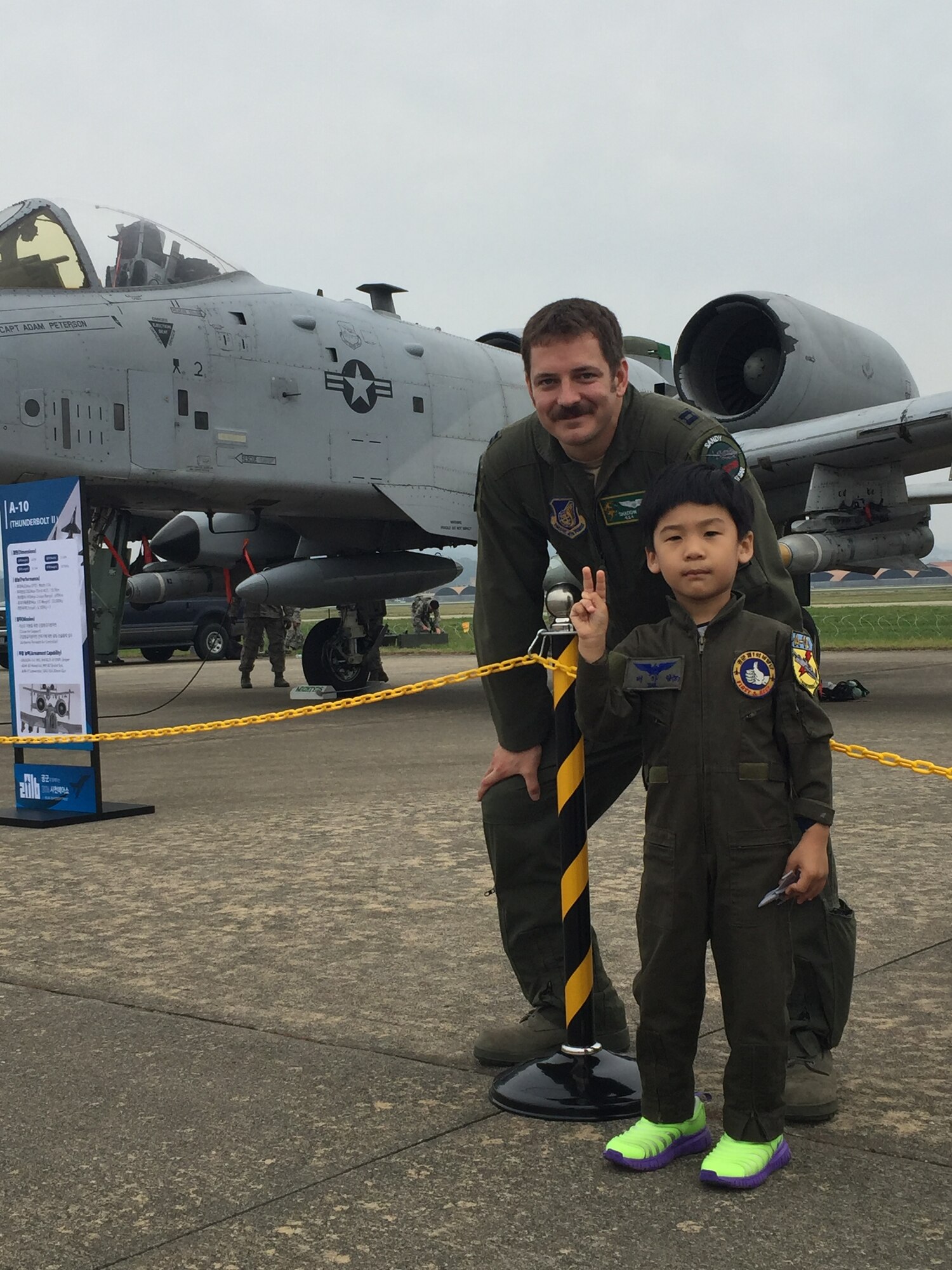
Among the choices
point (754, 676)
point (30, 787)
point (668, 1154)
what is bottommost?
point (668, 1154)

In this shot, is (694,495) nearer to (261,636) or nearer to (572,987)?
(572,987)

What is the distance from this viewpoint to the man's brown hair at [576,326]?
9.97 feet

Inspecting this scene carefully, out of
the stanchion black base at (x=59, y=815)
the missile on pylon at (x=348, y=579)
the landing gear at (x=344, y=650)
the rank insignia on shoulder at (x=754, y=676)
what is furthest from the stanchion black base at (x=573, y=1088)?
the landing gear at (x=344, y=650)

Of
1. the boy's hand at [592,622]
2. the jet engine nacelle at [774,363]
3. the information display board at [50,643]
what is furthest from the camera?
the jet engine nacelle at [774,363]

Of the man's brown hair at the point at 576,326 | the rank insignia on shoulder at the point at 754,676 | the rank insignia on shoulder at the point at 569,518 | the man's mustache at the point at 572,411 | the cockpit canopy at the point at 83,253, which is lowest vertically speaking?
the rank insignia on shoulder at the point at 754,676

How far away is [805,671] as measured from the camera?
8.79 feet

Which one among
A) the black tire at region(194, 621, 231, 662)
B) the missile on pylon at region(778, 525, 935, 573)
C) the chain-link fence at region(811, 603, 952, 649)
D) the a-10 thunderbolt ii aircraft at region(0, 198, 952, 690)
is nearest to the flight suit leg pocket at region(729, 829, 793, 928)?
the a-10 thunderbolt ii aircraft at region(0, 198, 952, 690)

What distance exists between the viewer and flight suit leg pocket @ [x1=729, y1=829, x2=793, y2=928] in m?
2.62

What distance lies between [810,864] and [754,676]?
38 centimetres

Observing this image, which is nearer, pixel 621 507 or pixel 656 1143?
pixel 656 1143

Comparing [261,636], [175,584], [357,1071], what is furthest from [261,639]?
[357,1071]

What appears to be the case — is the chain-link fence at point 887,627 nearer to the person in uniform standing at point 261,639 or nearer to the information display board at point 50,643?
the person in uniform standing at point 261,639

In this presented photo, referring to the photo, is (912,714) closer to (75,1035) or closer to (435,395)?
(435,395)

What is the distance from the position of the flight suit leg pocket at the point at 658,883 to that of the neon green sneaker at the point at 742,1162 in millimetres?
430
